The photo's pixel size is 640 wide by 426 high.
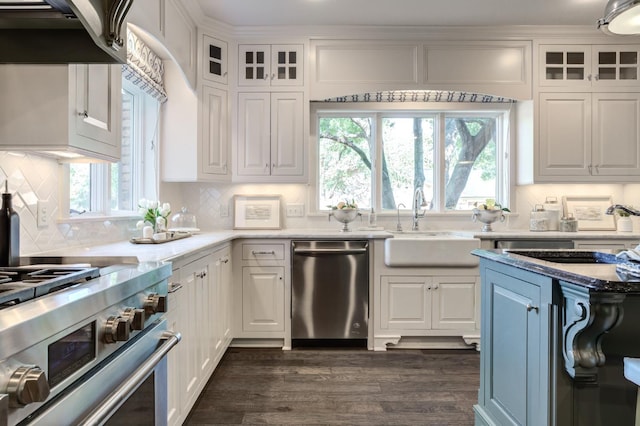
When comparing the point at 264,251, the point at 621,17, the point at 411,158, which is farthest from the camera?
the point at 411,158

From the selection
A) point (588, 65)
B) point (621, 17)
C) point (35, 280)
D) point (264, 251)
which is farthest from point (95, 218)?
point (588, 65)

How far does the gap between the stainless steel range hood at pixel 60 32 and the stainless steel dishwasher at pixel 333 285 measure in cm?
209

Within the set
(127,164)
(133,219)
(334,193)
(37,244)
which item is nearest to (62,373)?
(37,244)

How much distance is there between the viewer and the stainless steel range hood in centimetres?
112

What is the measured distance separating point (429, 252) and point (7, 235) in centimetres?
261

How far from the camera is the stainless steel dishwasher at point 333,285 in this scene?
10.4 feet

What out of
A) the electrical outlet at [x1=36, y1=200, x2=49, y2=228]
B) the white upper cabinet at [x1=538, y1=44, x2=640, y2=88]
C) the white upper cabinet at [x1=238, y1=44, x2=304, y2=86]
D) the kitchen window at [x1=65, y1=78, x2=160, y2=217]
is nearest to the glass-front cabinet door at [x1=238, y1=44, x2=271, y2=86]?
the white upper cabinet at [x1=238, y1=44, x2=304, y2=86]

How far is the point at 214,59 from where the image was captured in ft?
11.0

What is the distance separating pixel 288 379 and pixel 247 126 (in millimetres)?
2082

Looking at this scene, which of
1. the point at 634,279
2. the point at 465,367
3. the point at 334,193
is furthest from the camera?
the point at 334,193

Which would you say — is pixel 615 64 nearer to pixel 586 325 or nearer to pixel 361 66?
pixel 361 66

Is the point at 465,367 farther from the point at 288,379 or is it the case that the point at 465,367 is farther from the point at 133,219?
the point at 133,219

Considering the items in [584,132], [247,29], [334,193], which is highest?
[247,29]

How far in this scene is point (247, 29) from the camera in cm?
342
